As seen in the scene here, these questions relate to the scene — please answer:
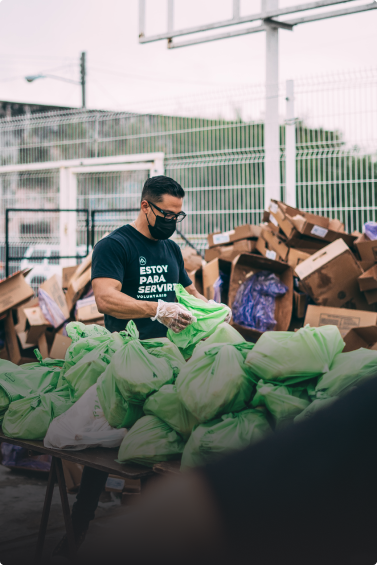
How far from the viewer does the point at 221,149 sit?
7.46 meters

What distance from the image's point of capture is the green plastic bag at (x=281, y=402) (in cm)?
158

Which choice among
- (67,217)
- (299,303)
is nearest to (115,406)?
(299,303)

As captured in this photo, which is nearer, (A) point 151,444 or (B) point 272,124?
(A) point 151,444

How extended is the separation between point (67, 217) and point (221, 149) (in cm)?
311

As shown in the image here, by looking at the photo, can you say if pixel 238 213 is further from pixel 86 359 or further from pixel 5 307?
pixel 86 359

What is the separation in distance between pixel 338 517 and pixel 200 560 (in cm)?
25

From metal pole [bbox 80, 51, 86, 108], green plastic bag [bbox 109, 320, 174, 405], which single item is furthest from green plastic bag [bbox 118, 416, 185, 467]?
metal pole [bbox 80, 51, 86, 108]

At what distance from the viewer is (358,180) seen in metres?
6.59

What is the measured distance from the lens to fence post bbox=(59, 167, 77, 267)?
9.06 meters

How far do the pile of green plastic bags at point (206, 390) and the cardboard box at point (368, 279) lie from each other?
8.55ft

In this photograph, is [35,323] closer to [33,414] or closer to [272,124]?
[33,414]

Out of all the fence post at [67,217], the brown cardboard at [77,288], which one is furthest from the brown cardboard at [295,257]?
the fence post at [67,217]

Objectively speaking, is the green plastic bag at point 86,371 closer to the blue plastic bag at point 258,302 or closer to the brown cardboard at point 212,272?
the blue plastic bag at point 258,302

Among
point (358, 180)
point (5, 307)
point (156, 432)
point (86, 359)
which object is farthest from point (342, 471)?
point (358, 180)
